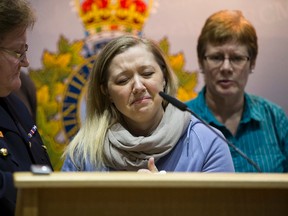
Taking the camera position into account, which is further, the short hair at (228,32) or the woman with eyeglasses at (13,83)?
the short hair at (228,32)

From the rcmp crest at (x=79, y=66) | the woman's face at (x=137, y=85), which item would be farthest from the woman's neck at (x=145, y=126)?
the rcmp crest at (x=79, y=66)

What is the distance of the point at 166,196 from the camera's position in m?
1.44

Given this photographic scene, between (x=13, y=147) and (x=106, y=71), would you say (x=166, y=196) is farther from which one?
(x=106, y=71)

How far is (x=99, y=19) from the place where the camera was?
11.8 feet

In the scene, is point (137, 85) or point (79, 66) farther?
point (79, 66)

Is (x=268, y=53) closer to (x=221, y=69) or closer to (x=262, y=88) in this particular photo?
(x=262, y=88)

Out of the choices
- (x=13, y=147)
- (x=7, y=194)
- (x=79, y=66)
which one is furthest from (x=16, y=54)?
(x=79, y=66)

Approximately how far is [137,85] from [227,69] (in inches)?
35.8

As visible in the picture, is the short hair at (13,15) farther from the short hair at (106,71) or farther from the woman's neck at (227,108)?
the woman's neck at (227,108)

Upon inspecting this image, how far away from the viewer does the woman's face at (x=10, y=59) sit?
2.08m

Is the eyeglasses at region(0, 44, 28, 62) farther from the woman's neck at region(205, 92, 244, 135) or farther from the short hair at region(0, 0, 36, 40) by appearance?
the woman's neck at region(205, 92, 244, 135)

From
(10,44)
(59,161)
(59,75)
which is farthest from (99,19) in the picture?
(10,44)

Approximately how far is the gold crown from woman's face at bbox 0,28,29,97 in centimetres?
148

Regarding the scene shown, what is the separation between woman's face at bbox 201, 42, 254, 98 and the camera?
3.07 metres
